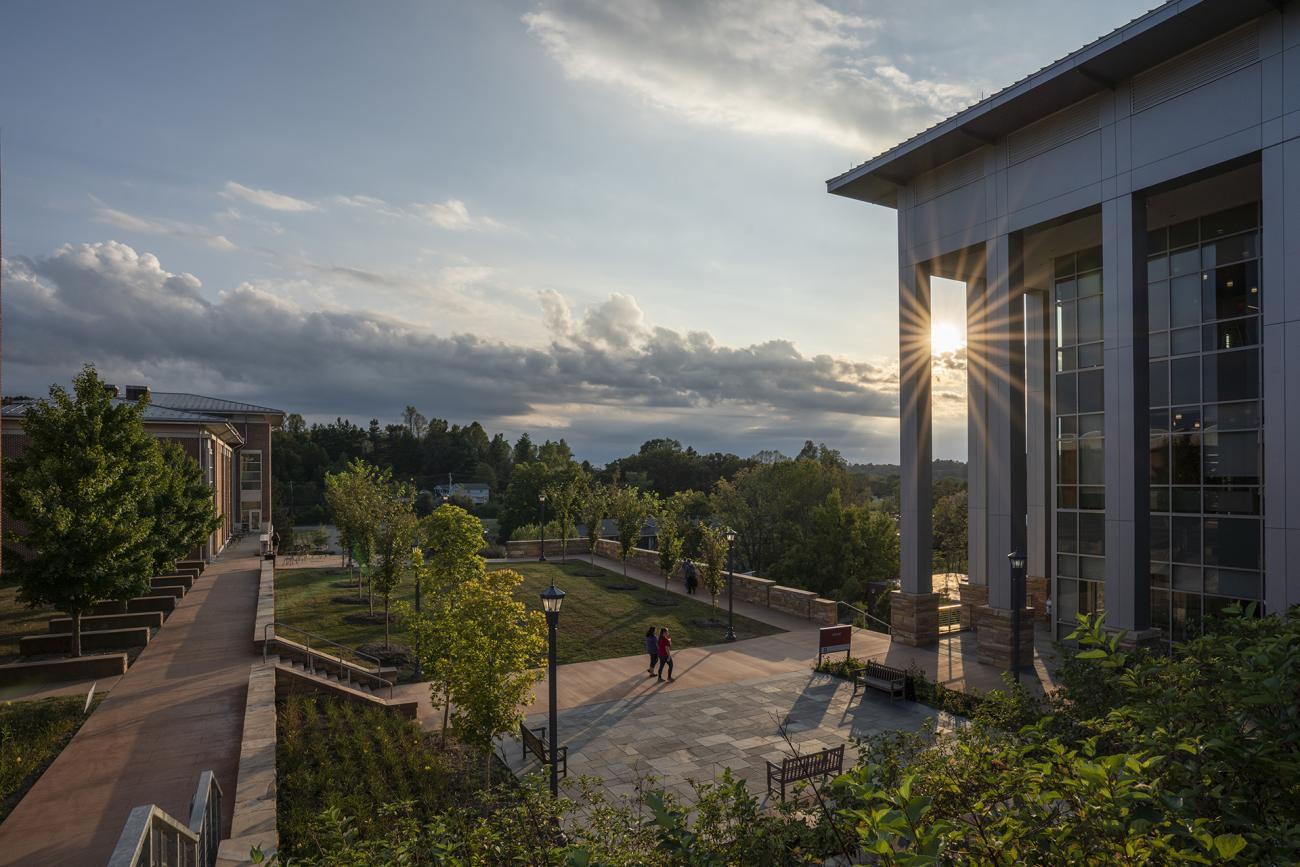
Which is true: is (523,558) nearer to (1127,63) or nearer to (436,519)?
(436,519)

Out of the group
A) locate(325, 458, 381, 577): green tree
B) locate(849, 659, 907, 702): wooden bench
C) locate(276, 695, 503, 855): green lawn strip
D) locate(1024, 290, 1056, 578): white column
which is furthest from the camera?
locate(325, 458, 381, 577): green tree

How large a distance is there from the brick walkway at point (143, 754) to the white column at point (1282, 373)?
Answer: 63.3 ft

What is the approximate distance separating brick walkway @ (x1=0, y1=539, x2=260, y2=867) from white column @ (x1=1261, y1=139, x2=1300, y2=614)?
63.3ft

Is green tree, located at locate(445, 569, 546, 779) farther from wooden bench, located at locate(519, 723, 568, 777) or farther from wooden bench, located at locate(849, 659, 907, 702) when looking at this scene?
wooden bench, located at locate(849, 659, 907, 702)

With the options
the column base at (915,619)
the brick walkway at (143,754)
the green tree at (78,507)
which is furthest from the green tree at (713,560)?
the green tree at (78,507)

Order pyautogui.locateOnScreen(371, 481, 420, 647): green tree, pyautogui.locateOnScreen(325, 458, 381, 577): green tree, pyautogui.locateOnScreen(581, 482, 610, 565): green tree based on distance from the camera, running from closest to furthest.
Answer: pyautogui.locateOnScreen(371, 481, 420, 647): green tree → pyautogui.locateOnScreen(325, 458, 381, 577): green tree → pyautogui.locateOnScreen(581, 482, 610, 565): green tree

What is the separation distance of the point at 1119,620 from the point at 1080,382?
758cm

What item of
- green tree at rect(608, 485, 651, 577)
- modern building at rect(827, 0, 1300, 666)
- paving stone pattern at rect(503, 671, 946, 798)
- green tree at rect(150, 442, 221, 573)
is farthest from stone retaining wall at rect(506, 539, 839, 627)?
green tree at rect(150, 442, 221, 573)

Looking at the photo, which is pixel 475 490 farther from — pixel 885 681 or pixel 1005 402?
pixel 885 681

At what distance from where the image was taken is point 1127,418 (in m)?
16.7

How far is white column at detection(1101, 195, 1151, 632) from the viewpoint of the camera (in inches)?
652

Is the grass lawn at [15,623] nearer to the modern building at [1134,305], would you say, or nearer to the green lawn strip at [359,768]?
the green lawn strip at [359,768]

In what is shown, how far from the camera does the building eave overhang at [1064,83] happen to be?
1484 cm

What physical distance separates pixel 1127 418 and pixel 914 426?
6143mm
